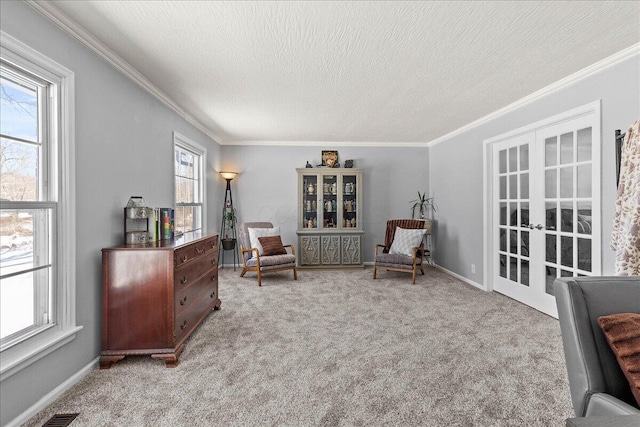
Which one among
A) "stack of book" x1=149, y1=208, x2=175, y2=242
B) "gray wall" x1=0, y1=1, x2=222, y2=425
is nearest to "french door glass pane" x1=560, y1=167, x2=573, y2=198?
"stack of book" x1=149, y1=208, x2=175, y2=242

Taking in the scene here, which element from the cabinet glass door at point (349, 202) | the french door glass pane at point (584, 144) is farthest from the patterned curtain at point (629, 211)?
the cabinet glass door at point (349, 202)

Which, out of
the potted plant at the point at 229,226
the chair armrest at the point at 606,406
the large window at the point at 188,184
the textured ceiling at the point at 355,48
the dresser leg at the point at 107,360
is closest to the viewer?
the chair armrest at the point at 606,406

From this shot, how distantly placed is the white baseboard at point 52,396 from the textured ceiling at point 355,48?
7.72ft

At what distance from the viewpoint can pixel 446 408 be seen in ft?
5.79

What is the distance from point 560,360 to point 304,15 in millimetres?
3077

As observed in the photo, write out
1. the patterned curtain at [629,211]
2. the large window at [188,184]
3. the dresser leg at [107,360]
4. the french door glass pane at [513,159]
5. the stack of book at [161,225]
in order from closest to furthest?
1. the patterned curtain at [629,211]
2. the dresser leg at [107,360]
3. the stack of book at [161,225]
4. the french door glass pane at [513,159]
5. the large window at [188,184]

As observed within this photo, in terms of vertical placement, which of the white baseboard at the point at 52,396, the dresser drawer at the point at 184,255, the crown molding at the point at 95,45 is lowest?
the white baseboard at the point at 52,396

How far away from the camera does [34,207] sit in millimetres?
1759

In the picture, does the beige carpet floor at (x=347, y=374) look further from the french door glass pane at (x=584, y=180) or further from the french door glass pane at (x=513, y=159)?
the french door glass pane at (x=513, y=159)

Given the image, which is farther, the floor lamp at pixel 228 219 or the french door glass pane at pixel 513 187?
the floor lamp at pixel 228 219

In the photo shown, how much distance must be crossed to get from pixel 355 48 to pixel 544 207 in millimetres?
2727

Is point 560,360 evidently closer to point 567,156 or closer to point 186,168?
point 567,156

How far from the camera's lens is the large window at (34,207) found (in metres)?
1.65

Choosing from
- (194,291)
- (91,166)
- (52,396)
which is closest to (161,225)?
(194,291)
